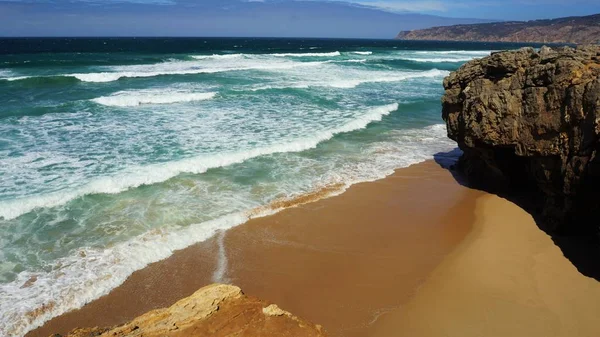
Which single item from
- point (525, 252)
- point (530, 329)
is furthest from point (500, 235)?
point (530, 329)

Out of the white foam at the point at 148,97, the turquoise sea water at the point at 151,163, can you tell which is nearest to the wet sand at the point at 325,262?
the turquoise sea water at the point at 151,163

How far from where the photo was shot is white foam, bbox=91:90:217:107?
19.7 meters

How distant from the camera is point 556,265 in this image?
6.45 metres

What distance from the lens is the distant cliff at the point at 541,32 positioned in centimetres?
13612

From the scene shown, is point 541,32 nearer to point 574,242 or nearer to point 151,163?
point 574,242

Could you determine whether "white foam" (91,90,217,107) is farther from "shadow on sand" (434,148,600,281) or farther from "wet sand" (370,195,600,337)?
"wet sand" (370,195,600,337)

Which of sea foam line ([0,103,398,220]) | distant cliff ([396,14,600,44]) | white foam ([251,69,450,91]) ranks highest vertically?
distant cliff ([396,14,600,44])

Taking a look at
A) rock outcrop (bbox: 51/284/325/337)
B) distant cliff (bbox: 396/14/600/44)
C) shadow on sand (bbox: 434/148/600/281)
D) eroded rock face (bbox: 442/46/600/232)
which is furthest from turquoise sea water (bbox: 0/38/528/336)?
distant cliff (bbox: 396/14/600/44)

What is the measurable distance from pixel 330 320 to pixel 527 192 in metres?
6.24

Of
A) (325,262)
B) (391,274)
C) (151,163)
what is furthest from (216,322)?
(151,163)

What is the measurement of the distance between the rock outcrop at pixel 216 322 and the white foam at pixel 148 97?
57.1 ft

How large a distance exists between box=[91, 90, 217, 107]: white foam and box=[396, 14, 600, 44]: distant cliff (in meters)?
136

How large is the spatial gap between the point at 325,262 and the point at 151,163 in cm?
662

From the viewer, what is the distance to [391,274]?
21.5 ft
